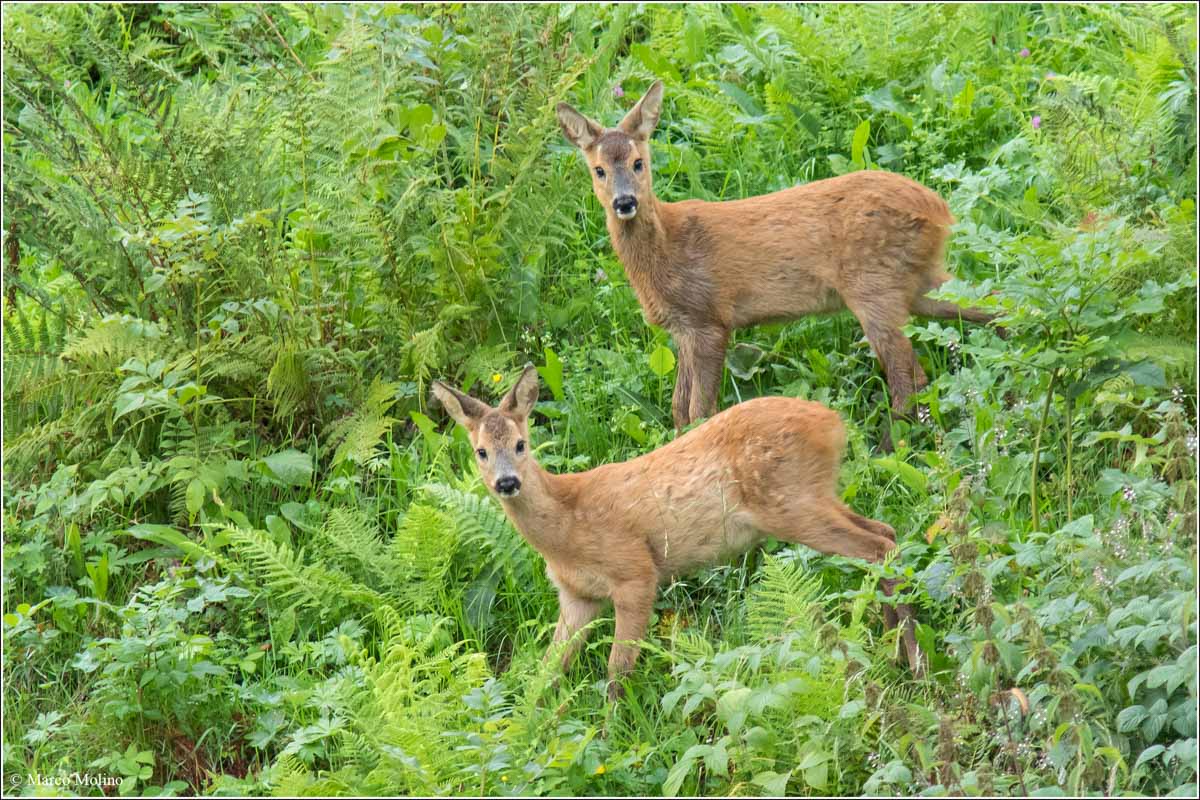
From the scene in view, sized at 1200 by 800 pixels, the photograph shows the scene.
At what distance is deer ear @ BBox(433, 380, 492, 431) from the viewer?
23.2 ft

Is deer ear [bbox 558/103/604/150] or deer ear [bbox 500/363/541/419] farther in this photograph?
deer ear [bbox 558/103/604/150]

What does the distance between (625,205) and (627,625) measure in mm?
2578

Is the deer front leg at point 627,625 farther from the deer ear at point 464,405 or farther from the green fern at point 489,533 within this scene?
the deer ear at point 464,405

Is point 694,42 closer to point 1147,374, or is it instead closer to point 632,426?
point 632,426

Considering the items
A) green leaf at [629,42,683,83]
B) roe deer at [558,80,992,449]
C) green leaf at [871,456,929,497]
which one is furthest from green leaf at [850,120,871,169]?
green leaf at [871,456,929,497]

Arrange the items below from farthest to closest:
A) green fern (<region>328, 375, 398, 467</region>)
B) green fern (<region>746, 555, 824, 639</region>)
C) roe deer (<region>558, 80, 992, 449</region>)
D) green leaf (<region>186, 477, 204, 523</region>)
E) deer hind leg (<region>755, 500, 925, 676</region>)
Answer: roe deer (<region>558, 80, 992, 449</region>)
green fern (<region>328, 375, 398, 467</region>)
green leaf (<region>186, 477, 204, 523</region>)
deer hind leg (<region>755, 500, 925, 676</region>)
green fern (<region>746, 555, 824, 639</region>)

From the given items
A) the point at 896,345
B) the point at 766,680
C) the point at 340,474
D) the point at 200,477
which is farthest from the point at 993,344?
the point at 200,477

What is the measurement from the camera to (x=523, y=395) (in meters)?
7.20

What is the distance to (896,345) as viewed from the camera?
8070mm

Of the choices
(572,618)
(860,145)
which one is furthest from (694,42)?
(572,618)

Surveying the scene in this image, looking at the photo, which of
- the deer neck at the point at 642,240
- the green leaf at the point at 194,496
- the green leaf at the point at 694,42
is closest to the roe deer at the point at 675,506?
the green leaf at the point at 194,496

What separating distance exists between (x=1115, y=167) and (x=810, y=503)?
2.34 metres

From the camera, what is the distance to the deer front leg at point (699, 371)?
8211 mm

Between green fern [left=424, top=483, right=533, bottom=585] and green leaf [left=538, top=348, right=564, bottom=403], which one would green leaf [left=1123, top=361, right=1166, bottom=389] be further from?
green leaf [left=538, top=348, right=564, bottom=403]
